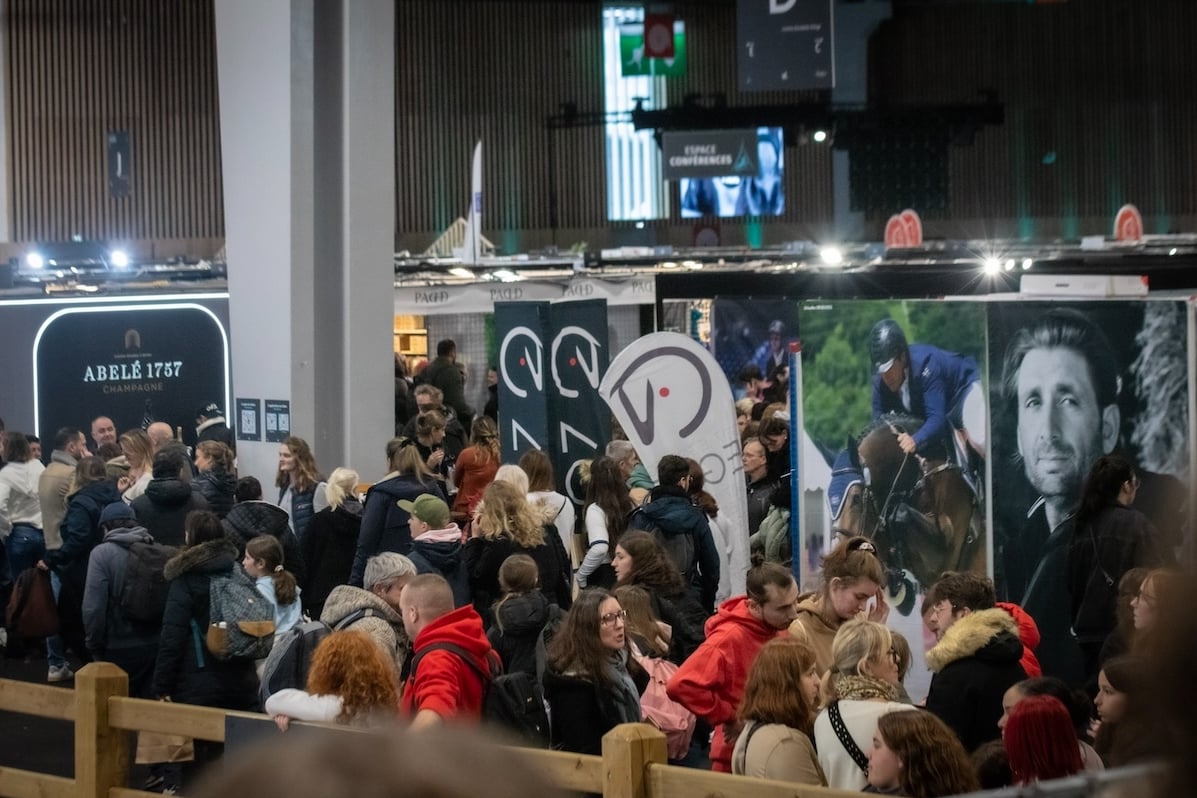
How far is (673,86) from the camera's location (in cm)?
2502

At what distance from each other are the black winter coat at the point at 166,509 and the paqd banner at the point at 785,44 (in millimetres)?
9990

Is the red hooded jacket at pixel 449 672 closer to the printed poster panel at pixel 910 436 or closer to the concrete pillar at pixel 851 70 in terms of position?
the printed poster panel at pixel 910 436

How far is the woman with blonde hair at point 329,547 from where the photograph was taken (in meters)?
7.51

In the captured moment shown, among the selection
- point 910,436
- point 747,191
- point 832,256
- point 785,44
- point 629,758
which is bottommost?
point 629,758

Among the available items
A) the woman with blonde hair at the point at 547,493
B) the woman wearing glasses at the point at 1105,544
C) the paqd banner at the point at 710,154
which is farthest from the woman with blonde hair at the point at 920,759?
the paqd banner at the point at 710,154

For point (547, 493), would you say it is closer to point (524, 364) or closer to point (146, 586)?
point (524, 364)

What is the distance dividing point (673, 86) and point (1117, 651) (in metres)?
21.1

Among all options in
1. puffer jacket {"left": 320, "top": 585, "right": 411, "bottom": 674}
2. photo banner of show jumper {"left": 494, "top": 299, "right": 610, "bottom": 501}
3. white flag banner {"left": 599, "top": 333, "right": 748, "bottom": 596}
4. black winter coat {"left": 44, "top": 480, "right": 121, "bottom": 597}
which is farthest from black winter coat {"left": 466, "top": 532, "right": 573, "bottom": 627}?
black winter coat {"left": 44, "top": 480, "right": 121, "bottom": 597}

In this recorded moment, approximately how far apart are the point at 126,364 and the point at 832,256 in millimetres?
7411

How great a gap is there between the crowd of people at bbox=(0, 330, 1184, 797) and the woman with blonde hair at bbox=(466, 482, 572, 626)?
1cm

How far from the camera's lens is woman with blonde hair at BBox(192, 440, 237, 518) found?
25.8ft

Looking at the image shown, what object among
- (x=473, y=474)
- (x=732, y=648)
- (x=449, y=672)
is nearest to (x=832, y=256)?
(x=473, y=474)

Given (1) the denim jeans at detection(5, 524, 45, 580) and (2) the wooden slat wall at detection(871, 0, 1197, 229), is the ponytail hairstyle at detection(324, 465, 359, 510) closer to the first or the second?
(1) the denim jeans at detection(5, 524, 45, 580)

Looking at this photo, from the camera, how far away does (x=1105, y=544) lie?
18.5ft
